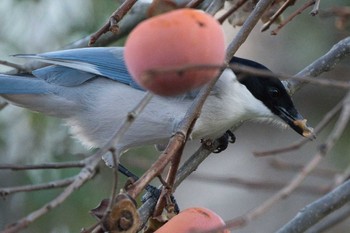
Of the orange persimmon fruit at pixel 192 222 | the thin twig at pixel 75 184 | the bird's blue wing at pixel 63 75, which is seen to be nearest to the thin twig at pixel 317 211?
the orange persimmon fruit at pixel 192 222

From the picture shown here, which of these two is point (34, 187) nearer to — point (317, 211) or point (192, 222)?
point (192, 222)

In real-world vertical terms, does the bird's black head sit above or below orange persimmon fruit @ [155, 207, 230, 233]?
below

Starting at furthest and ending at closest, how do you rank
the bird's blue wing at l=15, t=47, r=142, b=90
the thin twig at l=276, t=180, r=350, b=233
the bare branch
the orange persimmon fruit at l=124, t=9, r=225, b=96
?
1. the bird's blue wing at l=15, t=47, r=142, b=90
2. the bare branch
3. the thin twig at l=276, t=180, r=350, b=233
4. the orange persimmon fruit at l=124, t=9, r=225, b=96

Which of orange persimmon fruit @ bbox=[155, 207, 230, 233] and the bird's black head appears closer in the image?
orange persimmon fruit @ bbox=[155, 207, 230, 233]

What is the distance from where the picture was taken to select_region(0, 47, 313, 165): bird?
2.99 meters

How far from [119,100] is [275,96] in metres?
0.58

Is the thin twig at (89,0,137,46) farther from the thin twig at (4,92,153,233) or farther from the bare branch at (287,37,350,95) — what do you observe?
the bare branch at (287,37,350,95)

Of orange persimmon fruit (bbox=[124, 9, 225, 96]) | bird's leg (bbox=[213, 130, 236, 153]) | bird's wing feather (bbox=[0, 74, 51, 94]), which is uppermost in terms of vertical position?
orange persimmon fruit (bbox=[124, 9, 225, 96])

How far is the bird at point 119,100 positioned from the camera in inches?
118

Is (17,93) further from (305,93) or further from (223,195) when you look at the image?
(223,195)

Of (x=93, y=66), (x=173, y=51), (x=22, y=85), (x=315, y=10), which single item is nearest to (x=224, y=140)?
(x=93, y=66)

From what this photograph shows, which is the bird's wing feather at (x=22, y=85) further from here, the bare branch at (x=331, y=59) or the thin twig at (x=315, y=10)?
the thin twig at (x=315, y=10)

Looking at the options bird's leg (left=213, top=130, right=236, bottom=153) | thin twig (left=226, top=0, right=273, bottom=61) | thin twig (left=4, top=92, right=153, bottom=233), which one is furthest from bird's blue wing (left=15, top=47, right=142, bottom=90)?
thin twig (left=4, top=92, right=153, bottom=233)

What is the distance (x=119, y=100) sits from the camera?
3129 mm
